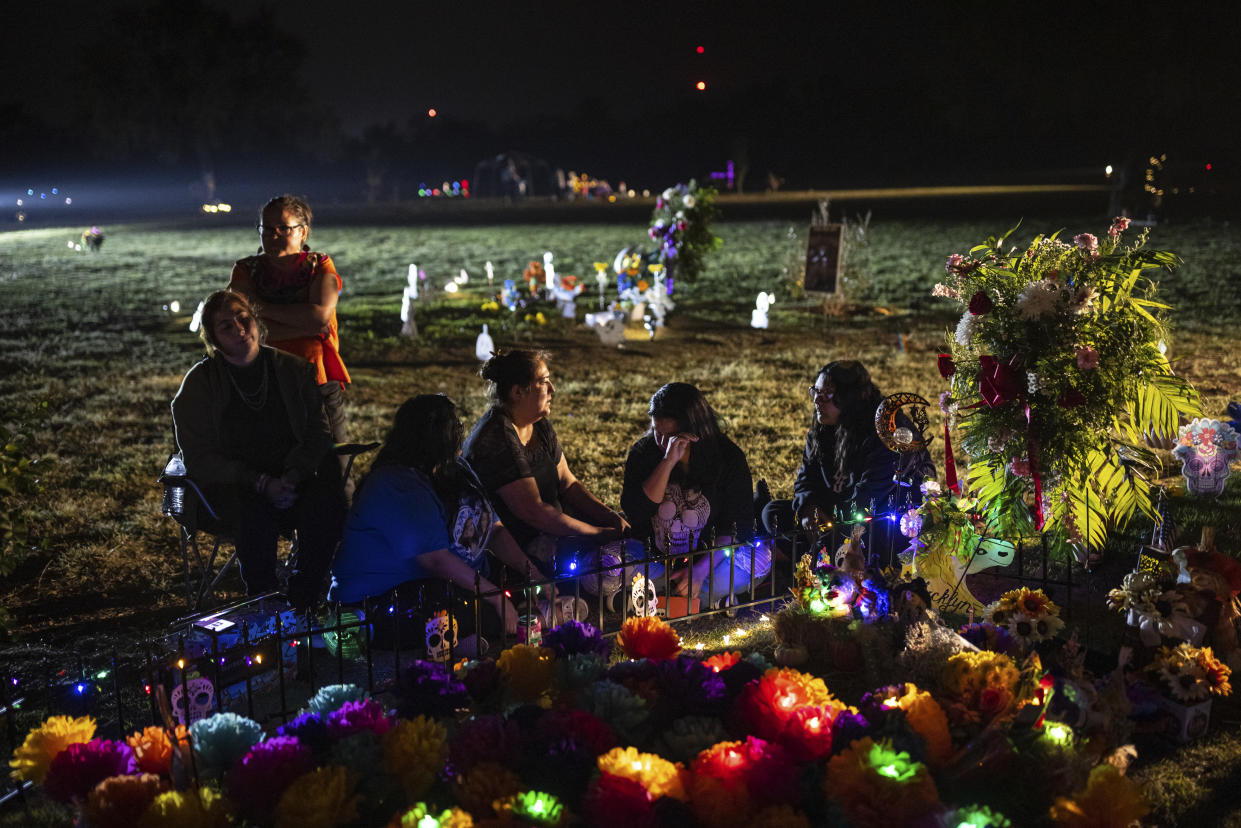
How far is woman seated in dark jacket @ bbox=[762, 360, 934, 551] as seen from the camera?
4758 mm

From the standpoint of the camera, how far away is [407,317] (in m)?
12.4

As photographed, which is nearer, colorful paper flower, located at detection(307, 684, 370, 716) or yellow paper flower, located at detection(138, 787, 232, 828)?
yellow paper flower, located at detection(138, 787, 232, 828)

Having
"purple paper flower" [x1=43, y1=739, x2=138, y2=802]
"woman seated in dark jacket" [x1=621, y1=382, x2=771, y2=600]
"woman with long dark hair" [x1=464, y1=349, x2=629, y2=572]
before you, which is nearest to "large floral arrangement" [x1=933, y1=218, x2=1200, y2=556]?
"woman seated in dark jacket" [x1=621, y1=382, x2=771, y2=600]

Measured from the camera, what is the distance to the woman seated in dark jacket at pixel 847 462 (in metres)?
4.76

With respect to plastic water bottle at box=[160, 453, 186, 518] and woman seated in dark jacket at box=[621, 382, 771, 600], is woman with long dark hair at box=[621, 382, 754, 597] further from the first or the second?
plastic water bottle at box=[160, 453, 186, 518]

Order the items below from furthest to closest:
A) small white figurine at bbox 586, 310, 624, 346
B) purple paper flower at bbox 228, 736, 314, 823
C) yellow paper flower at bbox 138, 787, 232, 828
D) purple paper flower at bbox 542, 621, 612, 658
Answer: small white figurine at bbox 586, 310, 624, 346, purple paper flower at bbox 542, 621, 612, 658, purple paper flower at bbox 228, 736, 314, 823, yellow paper flower at bbox 138, 787, 232, 828

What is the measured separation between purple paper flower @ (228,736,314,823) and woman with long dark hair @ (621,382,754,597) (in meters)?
2.33

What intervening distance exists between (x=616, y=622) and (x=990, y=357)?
193 centimetres

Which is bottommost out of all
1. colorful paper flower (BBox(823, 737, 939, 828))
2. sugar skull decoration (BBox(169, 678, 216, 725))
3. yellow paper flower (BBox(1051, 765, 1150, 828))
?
sugar skull decoration (BBox(169, 678, 216, 725))

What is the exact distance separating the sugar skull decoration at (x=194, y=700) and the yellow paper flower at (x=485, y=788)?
1.26 meters

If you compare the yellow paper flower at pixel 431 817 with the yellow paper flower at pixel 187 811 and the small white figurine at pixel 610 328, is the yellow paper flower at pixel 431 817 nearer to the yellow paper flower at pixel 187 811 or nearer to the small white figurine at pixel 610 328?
the yellow paper flower at pixel 187 811

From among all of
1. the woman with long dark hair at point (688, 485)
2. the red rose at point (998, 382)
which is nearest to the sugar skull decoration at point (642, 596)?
the woman with long dark hair at point (688, 485)

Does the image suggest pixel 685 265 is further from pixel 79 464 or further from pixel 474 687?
pixel 474 687

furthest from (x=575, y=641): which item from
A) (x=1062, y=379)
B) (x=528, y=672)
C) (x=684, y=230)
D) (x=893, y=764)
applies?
(x=684, y=230)
